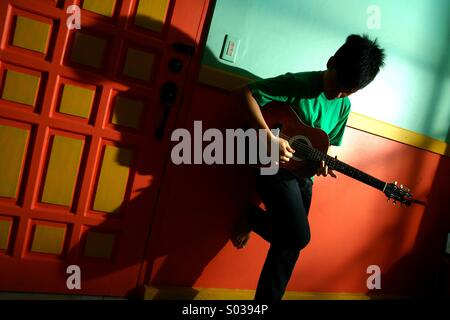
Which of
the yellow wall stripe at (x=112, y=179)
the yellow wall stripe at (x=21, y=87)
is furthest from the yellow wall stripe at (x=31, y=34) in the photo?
the yellow wall stripe at (x=112, y=179)

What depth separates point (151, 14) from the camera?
164cm

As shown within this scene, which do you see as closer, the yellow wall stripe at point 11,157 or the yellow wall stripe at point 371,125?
the yellow wall stripe at point 11,157

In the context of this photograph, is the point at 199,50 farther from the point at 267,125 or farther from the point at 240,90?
the point at 267,125

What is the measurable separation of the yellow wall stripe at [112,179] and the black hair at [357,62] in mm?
1212

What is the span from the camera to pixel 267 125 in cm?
166

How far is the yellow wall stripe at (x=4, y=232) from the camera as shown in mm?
1580

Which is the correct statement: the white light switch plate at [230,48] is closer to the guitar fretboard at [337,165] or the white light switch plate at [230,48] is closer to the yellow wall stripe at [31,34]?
the guitar fretboard at [337,165]

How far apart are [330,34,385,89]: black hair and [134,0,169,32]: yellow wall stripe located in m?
0.96

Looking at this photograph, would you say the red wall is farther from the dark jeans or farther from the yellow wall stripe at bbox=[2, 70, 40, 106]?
the yellow wall stripe at bbox=[2, 70, 40, 106]

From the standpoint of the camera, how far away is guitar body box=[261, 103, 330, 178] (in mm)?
1667

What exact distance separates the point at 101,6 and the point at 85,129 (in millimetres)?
635

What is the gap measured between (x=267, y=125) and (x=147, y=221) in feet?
2.92

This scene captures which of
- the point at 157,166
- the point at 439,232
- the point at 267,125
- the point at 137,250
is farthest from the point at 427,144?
the point at 137,250

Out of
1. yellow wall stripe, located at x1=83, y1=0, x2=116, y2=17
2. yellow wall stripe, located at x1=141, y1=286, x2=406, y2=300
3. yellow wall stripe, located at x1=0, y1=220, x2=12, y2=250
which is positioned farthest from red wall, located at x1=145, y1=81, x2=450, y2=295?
yellow wall stripe, located at x1=0, y1=220, x2=12, y2=250
